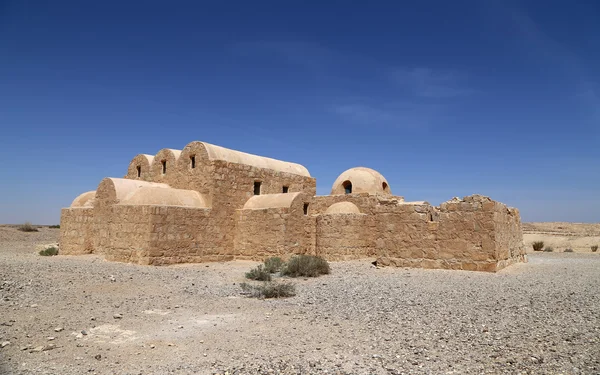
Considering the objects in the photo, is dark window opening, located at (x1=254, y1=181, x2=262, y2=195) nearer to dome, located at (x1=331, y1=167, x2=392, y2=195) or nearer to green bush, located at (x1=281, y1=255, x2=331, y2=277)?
dome, located at (x1=331, y1=167, x2=392, y2=195)

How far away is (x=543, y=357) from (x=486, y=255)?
7183mm

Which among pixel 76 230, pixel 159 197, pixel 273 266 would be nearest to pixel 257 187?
pixel 159 197

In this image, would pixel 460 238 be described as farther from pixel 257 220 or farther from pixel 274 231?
pixel 257 220

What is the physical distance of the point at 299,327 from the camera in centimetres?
533

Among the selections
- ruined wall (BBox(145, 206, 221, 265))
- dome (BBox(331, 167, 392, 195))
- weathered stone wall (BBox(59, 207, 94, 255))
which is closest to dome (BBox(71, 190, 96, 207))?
weathered stone wall (BBox(59, 207, 94, 255))

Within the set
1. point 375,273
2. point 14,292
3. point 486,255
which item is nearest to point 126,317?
point 14,292

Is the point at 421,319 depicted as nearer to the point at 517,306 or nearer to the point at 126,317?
the point at 517,306

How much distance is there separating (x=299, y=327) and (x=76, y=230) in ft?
45.4

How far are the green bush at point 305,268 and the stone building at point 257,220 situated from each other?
2282 millimetres

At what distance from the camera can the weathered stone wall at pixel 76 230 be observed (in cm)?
1576

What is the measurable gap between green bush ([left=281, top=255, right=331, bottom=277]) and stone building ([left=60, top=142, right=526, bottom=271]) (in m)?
2.28

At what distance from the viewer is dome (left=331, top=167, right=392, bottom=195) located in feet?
59.7

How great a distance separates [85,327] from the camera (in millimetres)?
5203

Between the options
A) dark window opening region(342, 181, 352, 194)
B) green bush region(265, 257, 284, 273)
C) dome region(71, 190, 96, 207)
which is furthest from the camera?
dark window opening region(342, 181, 352, 194)
